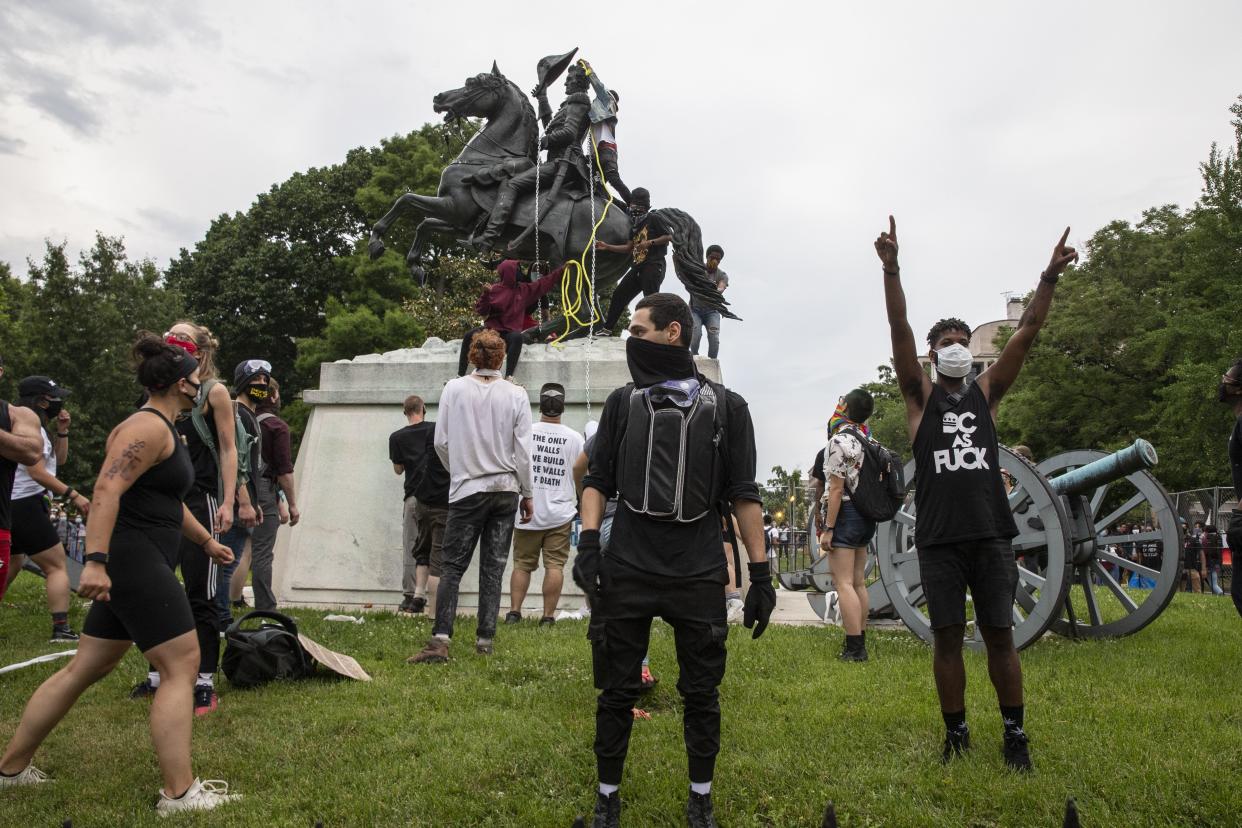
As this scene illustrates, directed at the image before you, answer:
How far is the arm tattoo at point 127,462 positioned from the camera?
142 inches

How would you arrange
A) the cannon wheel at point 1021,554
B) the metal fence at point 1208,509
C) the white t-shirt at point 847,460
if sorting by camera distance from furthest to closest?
the metal fence at point 1208,509 → the white t-shirt at point 847,460 → the cannon wheel at point 1021,554

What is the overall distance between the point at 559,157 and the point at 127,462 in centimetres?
985

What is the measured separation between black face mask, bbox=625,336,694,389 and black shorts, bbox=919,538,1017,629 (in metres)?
1.34

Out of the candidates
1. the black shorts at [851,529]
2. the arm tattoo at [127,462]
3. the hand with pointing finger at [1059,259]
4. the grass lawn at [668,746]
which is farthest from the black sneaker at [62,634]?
the hand with pointing finger at [1059,259]

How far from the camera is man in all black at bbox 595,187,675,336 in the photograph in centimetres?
1225

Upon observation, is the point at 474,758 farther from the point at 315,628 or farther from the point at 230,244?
the point at 230,244

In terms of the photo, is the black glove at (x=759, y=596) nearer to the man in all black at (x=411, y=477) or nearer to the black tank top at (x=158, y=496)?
the black tank top at (x=158, y=496)

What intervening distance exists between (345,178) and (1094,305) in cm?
2513

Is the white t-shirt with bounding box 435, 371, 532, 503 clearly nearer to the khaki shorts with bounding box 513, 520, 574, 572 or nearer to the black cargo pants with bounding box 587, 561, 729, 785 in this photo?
the khaki shorts with bounding box 513, 520, 574, 572

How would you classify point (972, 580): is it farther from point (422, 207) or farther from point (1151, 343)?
point (1151, 343)

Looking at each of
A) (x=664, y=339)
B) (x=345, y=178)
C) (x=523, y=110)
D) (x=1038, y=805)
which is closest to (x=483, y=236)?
(x=523, y=110)

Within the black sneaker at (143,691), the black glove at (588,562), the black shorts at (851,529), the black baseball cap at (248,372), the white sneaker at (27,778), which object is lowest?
the white sneaker at (27,778)

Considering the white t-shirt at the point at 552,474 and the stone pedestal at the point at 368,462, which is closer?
the white t-shirt at the point at 552,474

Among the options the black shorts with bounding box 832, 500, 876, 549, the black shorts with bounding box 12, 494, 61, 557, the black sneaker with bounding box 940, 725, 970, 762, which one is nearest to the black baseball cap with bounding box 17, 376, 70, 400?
the black shorts with bounding box 12, 494, 61, 557
